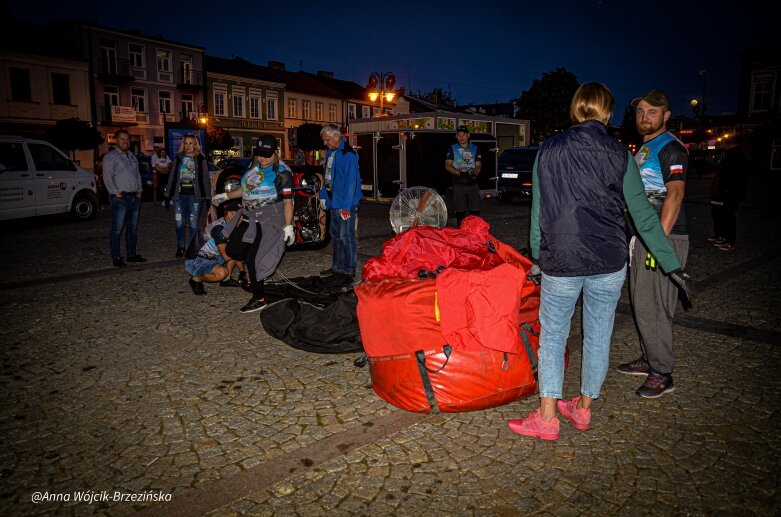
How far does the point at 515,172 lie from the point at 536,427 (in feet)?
52.1

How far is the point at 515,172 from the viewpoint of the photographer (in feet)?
59.4

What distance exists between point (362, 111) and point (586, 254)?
58428 mm

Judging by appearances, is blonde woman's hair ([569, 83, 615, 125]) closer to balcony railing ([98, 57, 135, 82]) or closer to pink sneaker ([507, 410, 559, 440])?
pink sneaker ([507, 410, 559, 440])

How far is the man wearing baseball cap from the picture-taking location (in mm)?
3475

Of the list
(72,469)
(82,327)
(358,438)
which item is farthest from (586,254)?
(82,327)

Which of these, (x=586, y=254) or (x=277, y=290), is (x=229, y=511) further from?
(x=277, y=290)

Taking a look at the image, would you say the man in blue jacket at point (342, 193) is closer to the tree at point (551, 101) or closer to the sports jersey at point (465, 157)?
the sports jersey at point (465, 157)

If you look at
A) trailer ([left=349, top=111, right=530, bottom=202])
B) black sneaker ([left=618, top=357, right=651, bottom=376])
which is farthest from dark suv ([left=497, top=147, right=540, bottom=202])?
black sneaker ([left=618, top=357, right=651, bottom=376])

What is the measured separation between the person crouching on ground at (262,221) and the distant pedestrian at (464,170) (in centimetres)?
471

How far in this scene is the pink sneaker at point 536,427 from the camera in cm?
312

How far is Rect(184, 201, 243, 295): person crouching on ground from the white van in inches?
347

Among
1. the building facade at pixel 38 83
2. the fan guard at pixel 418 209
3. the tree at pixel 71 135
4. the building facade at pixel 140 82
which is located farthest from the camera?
the building facade at pixel 140 82

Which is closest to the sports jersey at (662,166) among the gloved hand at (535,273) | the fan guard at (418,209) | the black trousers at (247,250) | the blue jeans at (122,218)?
the gloved hand at (535,273)

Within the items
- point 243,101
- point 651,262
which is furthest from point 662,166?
point 243,101
